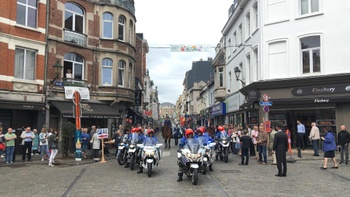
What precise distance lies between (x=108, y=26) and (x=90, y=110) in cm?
713

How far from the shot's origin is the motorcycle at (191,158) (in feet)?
31.6

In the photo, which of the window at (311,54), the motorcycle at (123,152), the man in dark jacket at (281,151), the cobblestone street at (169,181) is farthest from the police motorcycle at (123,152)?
the window at (311,54)

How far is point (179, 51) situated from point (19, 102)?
9.60 metres

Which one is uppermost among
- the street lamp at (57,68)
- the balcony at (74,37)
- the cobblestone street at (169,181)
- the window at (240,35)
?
the window at (240,35)

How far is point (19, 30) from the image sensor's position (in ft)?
61.5

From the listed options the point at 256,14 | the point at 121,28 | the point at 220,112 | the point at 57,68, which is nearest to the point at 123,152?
the point at 57,68

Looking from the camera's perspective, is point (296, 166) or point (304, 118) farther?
point (304, 118)

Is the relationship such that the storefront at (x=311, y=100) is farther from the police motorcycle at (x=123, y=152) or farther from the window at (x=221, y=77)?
the window at (x=221, y=77)

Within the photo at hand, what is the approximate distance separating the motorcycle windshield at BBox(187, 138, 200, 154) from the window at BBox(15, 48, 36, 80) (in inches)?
508

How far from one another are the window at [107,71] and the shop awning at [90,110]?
181 centimetres

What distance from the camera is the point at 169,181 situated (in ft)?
33.6

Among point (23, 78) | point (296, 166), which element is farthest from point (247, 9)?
point (23, 78)

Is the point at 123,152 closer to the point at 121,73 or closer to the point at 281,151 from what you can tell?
the point at 281,151

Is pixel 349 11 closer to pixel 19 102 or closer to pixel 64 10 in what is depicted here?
pixel 64 10
